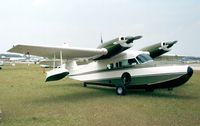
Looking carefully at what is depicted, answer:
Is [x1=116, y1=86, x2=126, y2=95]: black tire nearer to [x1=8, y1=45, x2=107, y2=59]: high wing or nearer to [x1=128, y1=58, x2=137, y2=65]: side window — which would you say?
[x1=128, y1=58, x2=137, y2=65]: side window

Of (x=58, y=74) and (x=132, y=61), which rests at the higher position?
(x=132, y=61)

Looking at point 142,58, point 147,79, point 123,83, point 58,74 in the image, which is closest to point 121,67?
point 123,83

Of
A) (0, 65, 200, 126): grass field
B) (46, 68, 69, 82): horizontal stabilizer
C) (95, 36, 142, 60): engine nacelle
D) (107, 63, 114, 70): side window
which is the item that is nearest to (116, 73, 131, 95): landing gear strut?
(107, 63, 114, 70): side window

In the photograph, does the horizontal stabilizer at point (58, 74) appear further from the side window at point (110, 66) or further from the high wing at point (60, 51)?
the side window at point (110, 66)

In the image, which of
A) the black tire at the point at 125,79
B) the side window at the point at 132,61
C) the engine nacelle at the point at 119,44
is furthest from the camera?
the black tire at the point at 125,79

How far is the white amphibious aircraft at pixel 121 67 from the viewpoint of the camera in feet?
42.8

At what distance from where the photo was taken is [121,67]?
15516mm

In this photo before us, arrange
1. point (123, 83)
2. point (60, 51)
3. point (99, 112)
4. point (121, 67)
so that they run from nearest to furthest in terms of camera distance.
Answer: point (99, 112) < point (60, 51) < point (123, 83) < point (121, 67)

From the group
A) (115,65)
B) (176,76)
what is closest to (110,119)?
(176,76)

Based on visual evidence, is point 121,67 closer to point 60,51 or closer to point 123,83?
point 123,83

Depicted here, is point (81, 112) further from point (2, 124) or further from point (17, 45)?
point (17, 45)

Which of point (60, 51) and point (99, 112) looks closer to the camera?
point (99, 112)

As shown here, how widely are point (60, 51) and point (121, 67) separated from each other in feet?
12.0

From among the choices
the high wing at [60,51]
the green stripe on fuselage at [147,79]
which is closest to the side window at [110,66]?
the green stripe on fuselage at [147,79]
